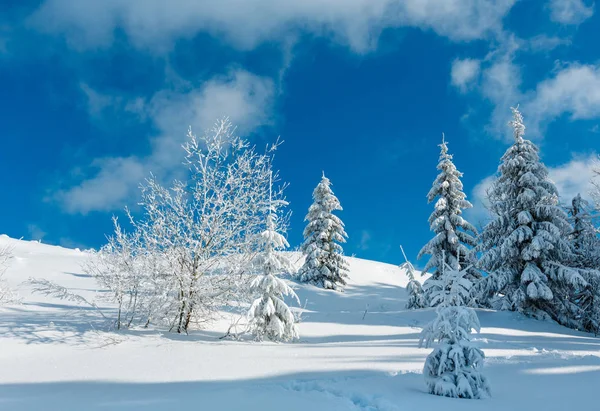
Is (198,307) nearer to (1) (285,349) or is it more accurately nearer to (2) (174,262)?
(2) (174,262)

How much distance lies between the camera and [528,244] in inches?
682

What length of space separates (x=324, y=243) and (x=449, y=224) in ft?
32.2

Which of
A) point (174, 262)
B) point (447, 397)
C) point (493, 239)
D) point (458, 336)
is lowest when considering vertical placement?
point (447, 397)

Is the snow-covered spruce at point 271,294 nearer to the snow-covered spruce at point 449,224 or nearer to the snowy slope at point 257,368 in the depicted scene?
the snowy slope at point 257,368

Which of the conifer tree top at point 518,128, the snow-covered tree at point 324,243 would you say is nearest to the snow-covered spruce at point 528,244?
the conifer tree top at point 518,128

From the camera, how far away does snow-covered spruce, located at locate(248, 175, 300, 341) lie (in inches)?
425

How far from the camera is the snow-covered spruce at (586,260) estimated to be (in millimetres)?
17569

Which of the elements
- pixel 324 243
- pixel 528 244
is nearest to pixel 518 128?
pixel 528 244

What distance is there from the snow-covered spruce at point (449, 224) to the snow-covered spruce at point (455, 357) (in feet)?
49.2

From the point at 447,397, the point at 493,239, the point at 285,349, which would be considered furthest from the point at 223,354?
the point at 493,239

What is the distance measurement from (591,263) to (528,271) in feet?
16.7

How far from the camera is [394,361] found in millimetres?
8477

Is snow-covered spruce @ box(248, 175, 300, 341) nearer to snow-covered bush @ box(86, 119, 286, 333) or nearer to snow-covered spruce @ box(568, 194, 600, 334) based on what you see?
snow-covered bush @ box(86, 119, 286, 333)

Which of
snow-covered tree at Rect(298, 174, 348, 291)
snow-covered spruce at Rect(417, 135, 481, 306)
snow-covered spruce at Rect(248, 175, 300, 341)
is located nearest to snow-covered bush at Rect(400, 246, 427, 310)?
snow-covered spruce at Rect(417, 135, 481, 306)
